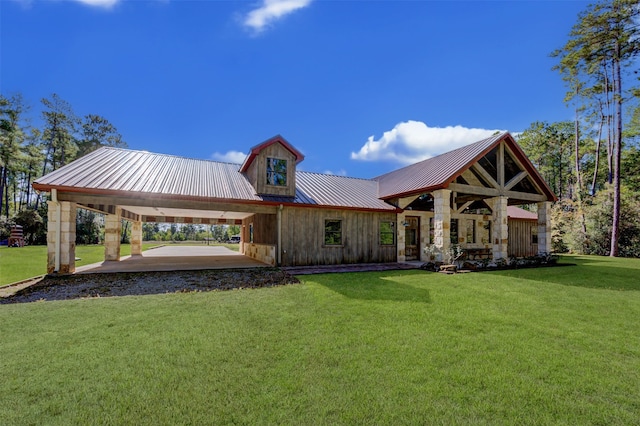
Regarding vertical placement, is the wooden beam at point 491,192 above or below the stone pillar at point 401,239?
above

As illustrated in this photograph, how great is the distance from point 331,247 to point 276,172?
4.59m

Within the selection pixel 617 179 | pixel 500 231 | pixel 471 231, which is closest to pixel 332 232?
pixel 500 231

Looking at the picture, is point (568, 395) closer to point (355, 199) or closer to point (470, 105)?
point (355, 199)

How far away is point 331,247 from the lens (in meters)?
13.8

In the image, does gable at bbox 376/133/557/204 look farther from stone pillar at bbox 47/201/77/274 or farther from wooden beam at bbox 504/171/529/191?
stone pillar at bbox 47/201/77/274

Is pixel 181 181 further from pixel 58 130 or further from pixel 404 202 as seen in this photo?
pixel 58 130

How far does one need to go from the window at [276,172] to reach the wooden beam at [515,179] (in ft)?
37.4

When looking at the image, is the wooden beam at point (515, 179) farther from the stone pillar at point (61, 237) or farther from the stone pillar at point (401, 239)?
the stone pillar at point (61, 237)

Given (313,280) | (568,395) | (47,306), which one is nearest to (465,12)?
(313,280)

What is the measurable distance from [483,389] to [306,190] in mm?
12769

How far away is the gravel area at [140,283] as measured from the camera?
7.34 m

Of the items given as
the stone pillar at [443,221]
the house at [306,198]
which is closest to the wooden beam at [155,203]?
the house at [306,198]

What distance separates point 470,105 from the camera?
16.0 m

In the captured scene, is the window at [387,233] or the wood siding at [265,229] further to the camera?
the window at [387,233]
